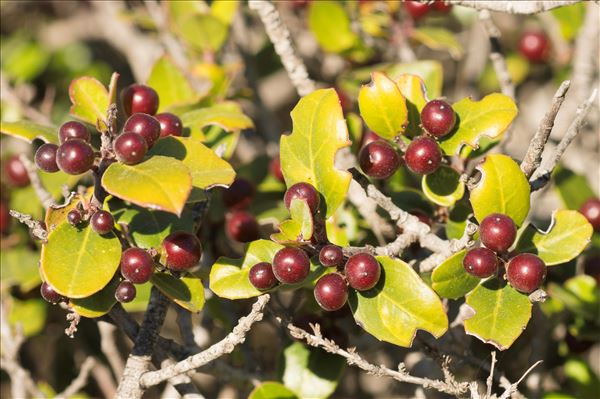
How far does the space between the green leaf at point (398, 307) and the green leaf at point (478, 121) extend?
30cm

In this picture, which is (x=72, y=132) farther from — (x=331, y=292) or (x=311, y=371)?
(x=311, y=371)

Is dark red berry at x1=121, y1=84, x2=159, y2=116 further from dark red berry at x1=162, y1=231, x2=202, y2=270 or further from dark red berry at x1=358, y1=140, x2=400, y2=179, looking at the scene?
dark red berry at x1=358, y1=140, x2=400, y2=179

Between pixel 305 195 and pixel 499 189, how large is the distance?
1.20 ft

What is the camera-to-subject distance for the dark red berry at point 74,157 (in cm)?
140

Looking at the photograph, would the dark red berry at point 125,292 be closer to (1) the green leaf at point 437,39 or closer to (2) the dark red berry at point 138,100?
(2) the dark red berry at point 138,100

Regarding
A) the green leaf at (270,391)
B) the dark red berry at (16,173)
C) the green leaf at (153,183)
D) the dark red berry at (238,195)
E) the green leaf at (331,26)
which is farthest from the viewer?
the green leaf at (331,26)

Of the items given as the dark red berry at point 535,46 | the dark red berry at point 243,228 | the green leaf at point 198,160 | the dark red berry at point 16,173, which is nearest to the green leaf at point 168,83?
the dark red berry at point 243,228

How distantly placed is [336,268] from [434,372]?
2.13 ft

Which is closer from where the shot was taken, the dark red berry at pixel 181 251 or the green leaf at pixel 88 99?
the dark red berry at pixel 181 251

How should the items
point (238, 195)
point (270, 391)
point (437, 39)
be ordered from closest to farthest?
point (270, 391) < point (238, 195) < point (437, 39)

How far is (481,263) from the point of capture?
1.42 meters

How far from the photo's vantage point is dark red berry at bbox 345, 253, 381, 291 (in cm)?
140

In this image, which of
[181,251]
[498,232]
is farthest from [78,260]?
[498,232]

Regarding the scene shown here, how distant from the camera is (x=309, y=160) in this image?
1558 millimetres
